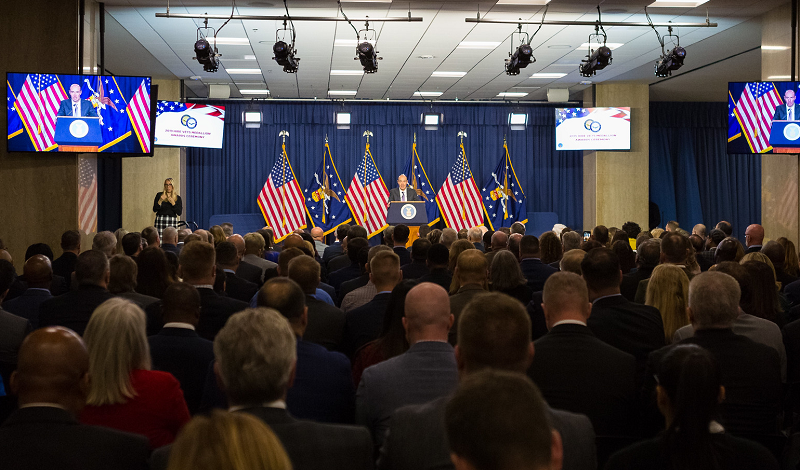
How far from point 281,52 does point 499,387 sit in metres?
8.54

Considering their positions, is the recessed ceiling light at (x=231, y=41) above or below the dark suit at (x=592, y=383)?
above

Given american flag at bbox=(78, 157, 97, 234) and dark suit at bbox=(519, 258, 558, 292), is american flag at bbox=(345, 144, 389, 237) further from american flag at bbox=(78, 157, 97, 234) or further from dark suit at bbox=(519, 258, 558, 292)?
dark suit at bbox=(519, 258, 558, 292)

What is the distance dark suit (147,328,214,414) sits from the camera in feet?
10.0

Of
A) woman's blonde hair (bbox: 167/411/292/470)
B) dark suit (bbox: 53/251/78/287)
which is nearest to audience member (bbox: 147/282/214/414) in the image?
woman's blonde hair (bbox: 167/411/292/470)

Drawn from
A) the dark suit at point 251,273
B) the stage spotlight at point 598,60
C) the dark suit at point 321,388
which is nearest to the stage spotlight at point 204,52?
the dark suit at point 251,273

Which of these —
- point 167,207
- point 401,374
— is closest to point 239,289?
point 401,374

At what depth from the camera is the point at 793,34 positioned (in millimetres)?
9562

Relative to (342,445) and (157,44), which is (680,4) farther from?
(342,445)

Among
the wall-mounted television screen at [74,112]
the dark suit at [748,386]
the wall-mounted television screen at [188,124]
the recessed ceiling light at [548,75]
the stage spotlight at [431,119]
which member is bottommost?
the dark suit at [748,386]

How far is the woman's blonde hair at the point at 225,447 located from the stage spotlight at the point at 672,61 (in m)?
9.72

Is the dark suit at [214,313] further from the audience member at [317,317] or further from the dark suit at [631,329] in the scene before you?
the dark suit at [631,329]

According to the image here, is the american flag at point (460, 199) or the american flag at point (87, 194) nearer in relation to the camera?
the american flag at point (87, 194)

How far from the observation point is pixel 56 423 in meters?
1.79

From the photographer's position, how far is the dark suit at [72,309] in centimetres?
403
